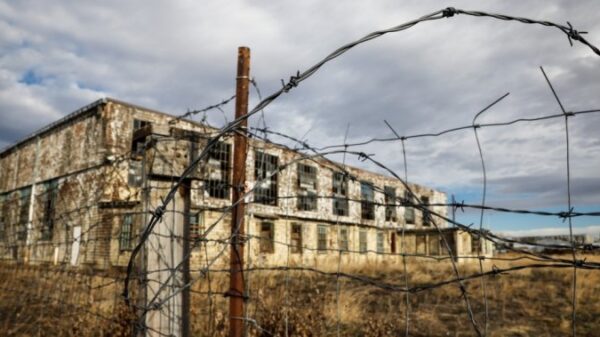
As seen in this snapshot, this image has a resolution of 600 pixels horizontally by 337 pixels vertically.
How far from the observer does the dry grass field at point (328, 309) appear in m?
4.29

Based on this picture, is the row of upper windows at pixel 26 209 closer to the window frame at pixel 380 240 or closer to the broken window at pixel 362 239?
the broken window at pixel 362 239

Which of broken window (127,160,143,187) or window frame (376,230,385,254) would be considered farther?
window frame (376,230,385,254)

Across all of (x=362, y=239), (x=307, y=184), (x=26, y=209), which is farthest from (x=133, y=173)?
(x=362, y=239)

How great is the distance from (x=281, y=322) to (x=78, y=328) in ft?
6.69

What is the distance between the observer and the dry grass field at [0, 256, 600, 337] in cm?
429

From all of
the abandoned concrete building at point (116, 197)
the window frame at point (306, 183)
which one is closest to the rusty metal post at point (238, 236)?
the abandoned concrete building at point (116, 197)

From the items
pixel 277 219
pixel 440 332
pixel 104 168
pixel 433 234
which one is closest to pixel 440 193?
pixel 433 234

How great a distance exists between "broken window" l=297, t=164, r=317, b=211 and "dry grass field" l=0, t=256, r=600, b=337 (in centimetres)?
1042

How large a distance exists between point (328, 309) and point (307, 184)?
16.0 metres

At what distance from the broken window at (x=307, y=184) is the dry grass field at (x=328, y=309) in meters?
10.4

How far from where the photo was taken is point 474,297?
30.3 ft

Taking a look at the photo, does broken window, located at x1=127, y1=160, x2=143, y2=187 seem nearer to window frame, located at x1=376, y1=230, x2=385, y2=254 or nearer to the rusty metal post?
the rusty metal post

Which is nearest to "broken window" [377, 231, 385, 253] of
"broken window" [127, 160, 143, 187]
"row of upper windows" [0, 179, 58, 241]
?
"broken window" [127, 160, 143, 187]

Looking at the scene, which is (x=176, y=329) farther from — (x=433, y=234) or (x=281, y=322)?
(x=433, y=234)
